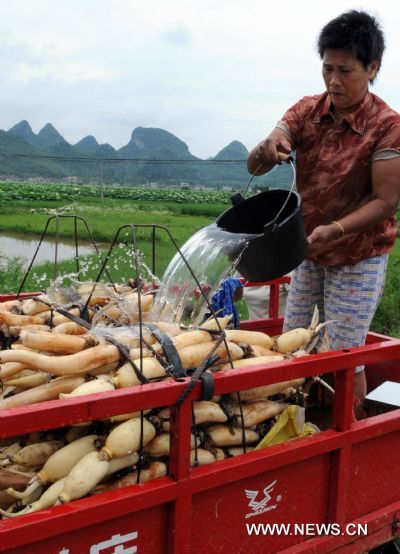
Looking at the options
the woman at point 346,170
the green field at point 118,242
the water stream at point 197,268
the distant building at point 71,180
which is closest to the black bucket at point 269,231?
the water stream at point 197,268

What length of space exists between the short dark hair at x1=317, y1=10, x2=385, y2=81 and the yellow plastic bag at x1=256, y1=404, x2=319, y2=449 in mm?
1618

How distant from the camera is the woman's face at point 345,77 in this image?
275 centimetres

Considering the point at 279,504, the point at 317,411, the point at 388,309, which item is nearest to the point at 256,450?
the point at 279,504

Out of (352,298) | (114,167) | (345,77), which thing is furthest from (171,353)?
(114,167)

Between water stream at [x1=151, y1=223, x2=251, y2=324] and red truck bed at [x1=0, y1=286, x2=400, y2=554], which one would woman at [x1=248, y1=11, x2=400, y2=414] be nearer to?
water stream at [x1=151, y1=223, x2=251, y2=324]

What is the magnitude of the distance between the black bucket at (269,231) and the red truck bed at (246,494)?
53cm

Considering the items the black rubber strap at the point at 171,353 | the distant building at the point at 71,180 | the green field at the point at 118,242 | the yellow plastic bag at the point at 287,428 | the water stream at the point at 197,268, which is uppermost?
the distant building at the point at 71,180

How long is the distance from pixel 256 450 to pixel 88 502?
610 mm

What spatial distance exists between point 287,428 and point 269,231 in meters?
0.76

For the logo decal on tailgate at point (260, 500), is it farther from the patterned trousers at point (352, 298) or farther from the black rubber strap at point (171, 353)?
the patterned trousers at point (352, 298)

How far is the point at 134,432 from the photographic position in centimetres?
180

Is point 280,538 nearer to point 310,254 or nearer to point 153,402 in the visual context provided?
point 153,402

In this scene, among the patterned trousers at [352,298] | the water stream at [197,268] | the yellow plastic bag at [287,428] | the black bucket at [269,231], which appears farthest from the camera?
the patterned trousers at [352,298]

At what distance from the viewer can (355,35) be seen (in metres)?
2.71
